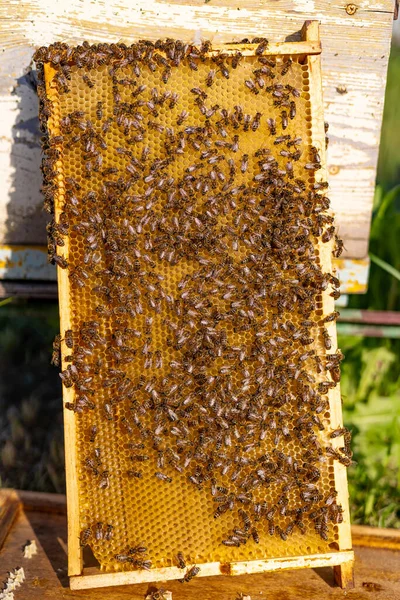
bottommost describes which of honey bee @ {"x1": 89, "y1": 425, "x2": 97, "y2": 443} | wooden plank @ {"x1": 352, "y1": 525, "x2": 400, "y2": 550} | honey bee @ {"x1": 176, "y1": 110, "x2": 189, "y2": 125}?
wooden plank @ {"x1": 352, "y1": 525, "x2": 400, "y2": 550}

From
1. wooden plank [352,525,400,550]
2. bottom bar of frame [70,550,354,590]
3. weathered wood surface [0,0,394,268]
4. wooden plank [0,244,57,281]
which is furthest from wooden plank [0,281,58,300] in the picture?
wooden plank [352,525,400,550]

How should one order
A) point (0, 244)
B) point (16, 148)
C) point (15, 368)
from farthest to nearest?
point (15, 368), point (0, 244), point (16, 148)

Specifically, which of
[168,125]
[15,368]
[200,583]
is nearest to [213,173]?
[168,125]

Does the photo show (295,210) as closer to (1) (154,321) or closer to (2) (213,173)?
(2) (213,173)

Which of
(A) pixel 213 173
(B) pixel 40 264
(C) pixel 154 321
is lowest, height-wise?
(C) pixel 154 321

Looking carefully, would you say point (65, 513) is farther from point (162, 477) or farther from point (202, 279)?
point (202, 279)

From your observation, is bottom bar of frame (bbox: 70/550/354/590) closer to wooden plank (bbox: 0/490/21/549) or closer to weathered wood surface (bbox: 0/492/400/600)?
weathered wood surface (bbox: 0/492/400/600)
